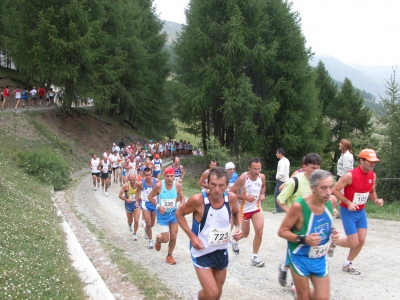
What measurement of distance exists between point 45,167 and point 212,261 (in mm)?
18120

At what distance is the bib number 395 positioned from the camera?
15.9 ft

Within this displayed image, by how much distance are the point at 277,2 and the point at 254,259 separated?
2586 cm

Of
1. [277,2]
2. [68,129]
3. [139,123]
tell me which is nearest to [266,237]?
[277,2]

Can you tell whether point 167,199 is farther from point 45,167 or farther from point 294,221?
point 45,167

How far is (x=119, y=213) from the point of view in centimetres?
1466

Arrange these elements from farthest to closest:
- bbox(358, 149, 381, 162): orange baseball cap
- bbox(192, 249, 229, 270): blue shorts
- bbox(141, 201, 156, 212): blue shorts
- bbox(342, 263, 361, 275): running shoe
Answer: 1. bbox(141, 201, 156, 212): blue shorts
2. bbox(342, 263, 361, 275): running shoe
3. bbox(358, 149, 381, 162): orange baseball cap
4. bbox(192, 249, 229, 270): blue shorts

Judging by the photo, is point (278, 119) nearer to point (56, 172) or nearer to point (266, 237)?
point (56, 172)

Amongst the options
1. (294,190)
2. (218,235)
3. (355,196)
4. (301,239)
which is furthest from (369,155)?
(218,235)

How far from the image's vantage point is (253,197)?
24.8 ft

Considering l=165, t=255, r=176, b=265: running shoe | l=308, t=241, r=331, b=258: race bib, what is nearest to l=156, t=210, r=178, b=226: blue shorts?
l=165, t=255, r=176, b=265: running shoe

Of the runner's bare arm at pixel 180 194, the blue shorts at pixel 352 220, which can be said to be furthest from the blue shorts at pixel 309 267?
the runner's bare arm at pixel 180 194

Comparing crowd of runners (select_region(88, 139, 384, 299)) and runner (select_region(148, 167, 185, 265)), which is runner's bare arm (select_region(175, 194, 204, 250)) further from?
runner (select_region(148, 167, 185, 265))

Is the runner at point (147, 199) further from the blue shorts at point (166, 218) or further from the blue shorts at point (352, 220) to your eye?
the blue shorts at point (352, 220)

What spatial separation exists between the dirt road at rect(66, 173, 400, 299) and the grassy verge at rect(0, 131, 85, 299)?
5.57 feet
